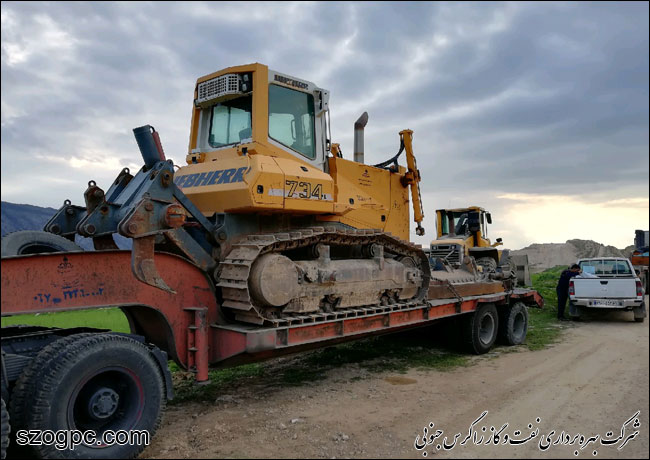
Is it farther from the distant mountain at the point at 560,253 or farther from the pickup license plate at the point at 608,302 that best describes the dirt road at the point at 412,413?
the distant mountain at the point at 560,253

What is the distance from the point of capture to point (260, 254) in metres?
6.17

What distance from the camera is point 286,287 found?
6.13 metres

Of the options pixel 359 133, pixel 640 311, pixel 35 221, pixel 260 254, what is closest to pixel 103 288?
pixel 260 254

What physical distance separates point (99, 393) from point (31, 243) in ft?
6.14

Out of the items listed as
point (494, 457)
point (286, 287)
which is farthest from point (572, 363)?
point (286, 287)

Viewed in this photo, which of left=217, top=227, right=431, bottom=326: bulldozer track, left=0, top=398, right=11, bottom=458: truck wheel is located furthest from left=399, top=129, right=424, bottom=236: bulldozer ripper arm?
left=0, top=398, right=11, bottom=458: truck wheel

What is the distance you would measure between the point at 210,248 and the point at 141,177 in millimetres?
1203

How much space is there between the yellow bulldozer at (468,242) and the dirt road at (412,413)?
7468 millimetres

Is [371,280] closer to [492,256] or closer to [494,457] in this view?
[494,457]

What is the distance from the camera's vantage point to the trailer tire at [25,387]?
4.27m

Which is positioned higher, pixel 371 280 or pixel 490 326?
pixel 371 280

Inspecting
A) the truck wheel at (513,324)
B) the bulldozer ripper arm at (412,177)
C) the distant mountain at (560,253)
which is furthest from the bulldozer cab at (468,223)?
the distant mountain at (560,253)

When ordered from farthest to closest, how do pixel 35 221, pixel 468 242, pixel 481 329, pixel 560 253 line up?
1. pixel 560 253
2. pixel 468 242
3. pixel 481 329
4. pixel 35 221

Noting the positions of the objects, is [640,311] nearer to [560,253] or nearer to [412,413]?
[412,413]
